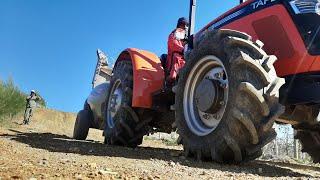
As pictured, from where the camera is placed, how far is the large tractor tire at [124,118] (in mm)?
7109

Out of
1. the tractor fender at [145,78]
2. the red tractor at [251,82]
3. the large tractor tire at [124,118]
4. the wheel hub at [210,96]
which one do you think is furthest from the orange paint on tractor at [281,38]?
the large tractor tire at [124,118]

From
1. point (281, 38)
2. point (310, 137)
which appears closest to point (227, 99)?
point (281, 38)

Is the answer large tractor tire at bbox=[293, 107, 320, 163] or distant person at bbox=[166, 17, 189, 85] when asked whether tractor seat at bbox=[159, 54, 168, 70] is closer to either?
distant person at bbox=[166, 17, 189, 85]

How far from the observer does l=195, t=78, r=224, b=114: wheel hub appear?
4.85 m

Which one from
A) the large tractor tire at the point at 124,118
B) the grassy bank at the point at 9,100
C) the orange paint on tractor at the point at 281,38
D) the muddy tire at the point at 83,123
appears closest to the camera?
the orange paint on tractor at the point at 281,38

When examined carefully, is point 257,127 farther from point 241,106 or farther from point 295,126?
point 295,126

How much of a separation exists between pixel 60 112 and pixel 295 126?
3364 cm

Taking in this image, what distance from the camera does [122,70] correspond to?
754 centimetres

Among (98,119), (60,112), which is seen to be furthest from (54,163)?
(60,112)

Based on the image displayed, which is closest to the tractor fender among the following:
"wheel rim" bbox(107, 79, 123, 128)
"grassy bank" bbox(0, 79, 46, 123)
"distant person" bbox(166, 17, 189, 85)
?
"distant person" bbox(166, 17, 189, 85)

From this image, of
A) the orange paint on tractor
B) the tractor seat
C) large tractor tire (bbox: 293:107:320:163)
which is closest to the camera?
the orange paint on tractor

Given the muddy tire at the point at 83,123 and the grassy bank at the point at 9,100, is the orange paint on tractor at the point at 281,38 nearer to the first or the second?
the muddy tire at the point at 83,123

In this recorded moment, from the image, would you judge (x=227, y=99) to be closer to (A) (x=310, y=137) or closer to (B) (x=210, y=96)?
(B) (x=210, y=96)

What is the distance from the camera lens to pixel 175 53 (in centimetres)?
716
